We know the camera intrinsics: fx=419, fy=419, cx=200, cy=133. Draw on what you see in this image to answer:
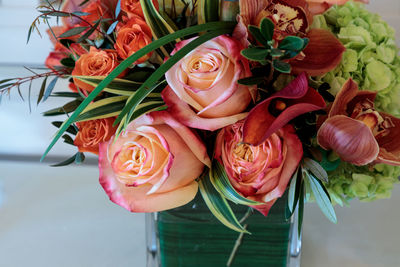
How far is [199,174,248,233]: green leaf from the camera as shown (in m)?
0.38

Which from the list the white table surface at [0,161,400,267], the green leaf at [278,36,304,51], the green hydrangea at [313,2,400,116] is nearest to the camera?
the green leaf at [278,36,304,51]

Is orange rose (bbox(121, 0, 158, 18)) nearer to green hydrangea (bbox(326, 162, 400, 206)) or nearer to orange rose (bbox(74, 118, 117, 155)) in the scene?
orange rose (bbox(74, 118, 117, 155))

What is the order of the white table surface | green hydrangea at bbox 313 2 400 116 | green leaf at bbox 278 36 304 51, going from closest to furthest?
green leaf at bbox 278 36 304 51 < green hydrangea at bbox 313 2 400 116 < the white table surface

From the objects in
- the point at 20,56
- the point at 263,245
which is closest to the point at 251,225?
the point at 263,245

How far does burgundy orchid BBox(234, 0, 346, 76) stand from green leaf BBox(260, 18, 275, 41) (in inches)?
1.2

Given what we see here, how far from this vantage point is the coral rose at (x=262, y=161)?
0.34m

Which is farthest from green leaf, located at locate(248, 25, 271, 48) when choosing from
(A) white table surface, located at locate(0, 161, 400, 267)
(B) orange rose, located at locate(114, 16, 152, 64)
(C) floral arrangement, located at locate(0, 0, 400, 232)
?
(A) white table surface, located at locate(0, 161, 400, 267)

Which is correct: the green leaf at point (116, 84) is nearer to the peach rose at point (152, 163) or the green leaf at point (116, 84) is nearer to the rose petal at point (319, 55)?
the peach rose at point (152, 163)

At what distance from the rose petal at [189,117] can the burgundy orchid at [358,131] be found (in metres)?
0.07

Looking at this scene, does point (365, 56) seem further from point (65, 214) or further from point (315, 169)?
point (65, 214)

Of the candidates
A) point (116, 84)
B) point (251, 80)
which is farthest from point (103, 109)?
point (251, 80)

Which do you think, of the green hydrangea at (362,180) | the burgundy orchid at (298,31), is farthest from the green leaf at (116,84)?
the green hydrangea at (362,180)

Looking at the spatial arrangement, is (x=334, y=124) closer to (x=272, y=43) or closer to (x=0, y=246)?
(x=272, y=43)

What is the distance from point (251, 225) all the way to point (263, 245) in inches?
1.3
